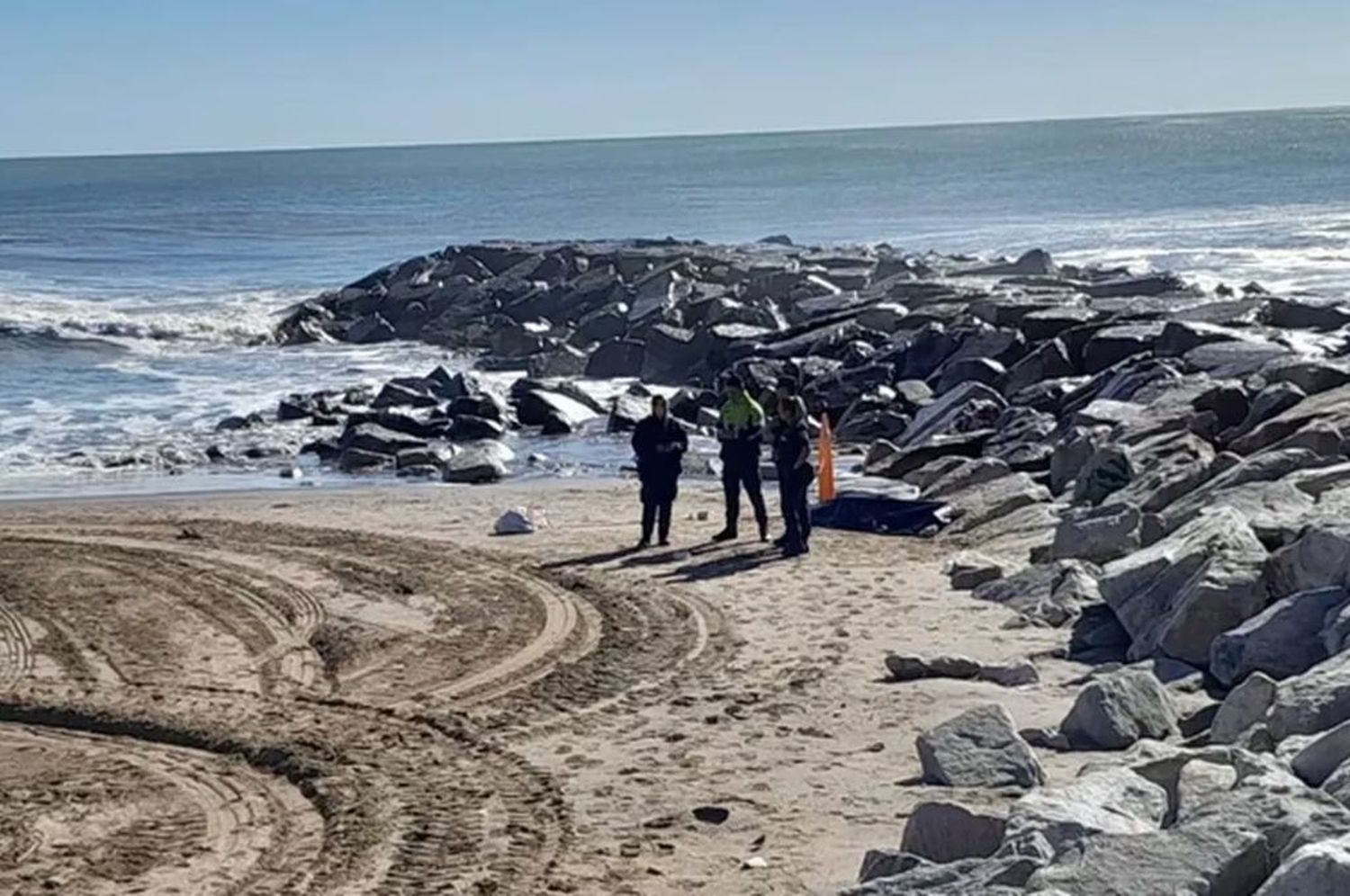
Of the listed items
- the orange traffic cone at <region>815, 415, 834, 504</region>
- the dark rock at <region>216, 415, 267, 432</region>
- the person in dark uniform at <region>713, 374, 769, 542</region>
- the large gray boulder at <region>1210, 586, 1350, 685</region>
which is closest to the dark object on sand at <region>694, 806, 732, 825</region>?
the large gray boulder at <region>1210, 586, 1350, 685</region>

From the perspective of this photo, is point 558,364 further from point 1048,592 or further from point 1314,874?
point 1314,874

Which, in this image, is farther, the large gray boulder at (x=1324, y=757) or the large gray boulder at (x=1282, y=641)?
the large gray boulder at (x=1282, y=641)

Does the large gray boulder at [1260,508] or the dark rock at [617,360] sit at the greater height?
the large gray boulder at [1260,508]

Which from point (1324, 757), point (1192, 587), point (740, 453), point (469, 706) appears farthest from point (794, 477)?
point (1324, 757)

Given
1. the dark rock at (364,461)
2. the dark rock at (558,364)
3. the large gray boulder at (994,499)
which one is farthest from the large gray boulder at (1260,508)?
the dark rock at (558,364)

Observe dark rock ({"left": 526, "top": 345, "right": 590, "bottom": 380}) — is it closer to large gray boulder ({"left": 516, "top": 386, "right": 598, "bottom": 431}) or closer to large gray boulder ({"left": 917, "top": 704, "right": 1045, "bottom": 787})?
large gray boulder ({"left": 516, "top": 386, "right": 598, "bottom": 431})

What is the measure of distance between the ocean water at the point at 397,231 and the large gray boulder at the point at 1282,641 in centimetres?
1465

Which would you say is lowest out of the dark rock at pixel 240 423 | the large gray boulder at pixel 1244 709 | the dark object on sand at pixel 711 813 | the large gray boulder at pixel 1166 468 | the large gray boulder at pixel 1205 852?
the dark rock at pixel 240 423

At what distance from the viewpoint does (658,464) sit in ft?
52.9

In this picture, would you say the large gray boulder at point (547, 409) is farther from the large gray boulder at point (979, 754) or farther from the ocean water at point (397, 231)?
the large gray boulder at point (979, 754)

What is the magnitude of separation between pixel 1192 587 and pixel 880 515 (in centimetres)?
648

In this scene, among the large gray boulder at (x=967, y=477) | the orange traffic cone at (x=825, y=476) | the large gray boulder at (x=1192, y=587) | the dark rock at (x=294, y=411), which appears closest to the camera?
the large gray boulder at (x=1192, y=587)

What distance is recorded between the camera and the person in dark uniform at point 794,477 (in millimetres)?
15516

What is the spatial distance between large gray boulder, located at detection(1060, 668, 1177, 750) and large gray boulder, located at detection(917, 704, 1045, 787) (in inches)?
13.4
